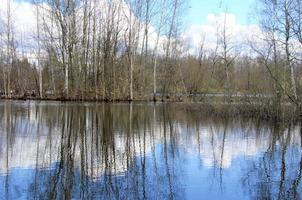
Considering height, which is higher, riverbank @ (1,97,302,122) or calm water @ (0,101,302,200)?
riverbank @ (1,97,302,122)

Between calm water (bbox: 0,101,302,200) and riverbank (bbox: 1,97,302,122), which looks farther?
riverbank (bbox: 1,97,302,122)

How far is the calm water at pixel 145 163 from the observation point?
25.8 ft

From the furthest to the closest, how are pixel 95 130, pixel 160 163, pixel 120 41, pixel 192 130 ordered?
pixel 120 41, pixel 192 130, pixel 95 130, pixel 160 163

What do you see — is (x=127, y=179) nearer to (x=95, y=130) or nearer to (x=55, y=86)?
(x=95, y=130)

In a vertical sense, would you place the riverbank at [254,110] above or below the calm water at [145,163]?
above

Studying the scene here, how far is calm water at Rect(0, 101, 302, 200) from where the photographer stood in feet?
25.8

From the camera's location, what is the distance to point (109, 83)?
4322cm

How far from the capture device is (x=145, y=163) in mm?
10641

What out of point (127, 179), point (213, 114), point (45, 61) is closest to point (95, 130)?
point (127, 179)

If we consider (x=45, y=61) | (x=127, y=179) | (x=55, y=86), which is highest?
(x=45, y=61)

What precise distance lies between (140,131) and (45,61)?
1459 inches

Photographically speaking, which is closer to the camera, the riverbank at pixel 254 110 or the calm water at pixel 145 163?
the calm water at pixel 145 163

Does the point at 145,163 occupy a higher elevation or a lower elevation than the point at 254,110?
lower

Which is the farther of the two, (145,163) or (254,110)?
(254,110)
